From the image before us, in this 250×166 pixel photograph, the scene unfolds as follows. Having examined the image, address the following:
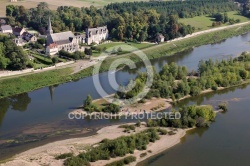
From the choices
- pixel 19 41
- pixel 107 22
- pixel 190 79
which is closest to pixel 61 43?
pixel 19 41

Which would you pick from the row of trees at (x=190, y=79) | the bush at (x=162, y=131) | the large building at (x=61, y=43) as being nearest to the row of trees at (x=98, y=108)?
the row of trees at (x=190, y=79)

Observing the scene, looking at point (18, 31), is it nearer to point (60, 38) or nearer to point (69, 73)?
point (60, 38)

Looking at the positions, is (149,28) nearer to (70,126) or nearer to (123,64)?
(123,64)

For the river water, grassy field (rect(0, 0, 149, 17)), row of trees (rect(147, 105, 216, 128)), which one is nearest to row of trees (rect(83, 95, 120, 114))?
the river water

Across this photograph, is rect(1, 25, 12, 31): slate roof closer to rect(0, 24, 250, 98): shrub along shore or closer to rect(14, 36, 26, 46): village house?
rect(14, 36, 26, 46): village house

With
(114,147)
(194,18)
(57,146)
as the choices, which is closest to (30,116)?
(57,146)

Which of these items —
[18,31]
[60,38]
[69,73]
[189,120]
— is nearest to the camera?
[189,120]
